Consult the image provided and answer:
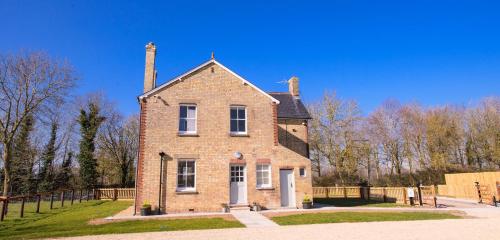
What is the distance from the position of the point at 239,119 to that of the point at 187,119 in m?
3.14

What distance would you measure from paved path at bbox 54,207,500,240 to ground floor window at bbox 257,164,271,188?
622 cm

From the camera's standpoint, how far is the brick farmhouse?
1764 cm

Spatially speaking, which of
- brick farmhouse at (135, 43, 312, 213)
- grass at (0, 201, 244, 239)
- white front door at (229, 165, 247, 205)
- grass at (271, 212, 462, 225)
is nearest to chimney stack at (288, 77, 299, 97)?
brick farmhouse at (135, 43, 312, 213)

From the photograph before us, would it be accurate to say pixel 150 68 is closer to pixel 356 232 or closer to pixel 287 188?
pixel 287 188

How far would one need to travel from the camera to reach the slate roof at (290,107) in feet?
72.5

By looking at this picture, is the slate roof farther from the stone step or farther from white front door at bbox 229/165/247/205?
the stone step

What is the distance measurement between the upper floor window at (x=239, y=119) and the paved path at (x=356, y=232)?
798cm

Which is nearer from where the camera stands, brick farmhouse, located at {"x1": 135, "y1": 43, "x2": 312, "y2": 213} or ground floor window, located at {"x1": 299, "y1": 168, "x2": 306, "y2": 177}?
brick farmhouse, located at {"x1": 135, "y1": 43, "x2": 312, "y2": 213}

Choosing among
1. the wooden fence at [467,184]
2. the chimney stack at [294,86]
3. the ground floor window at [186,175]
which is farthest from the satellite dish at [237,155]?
the wooden fence at [467,184]

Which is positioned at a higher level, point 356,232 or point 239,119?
point 239,119

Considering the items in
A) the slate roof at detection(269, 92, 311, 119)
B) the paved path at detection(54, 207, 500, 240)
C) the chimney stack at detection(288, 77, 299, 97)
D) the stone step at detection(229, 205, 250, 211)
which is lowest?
the paved path at detection(54, 207, 500, 240)

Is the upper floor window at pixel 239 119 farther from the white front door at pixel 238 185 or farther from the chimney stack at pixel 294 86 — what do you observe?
the chimney stack at pixel 294 86

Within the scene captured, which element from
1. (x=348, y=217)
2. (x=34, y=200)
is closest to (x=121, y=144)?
(x=34, y=200)

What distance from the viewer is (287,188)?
1942 centimetres
